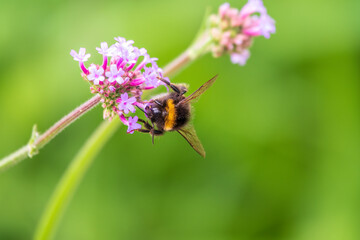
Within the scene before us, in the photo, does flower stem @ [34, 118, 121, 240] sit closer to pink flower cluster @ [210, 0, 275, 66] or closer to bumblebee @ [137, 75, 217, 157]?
bumblebee @ [137, 75, 217, 157]

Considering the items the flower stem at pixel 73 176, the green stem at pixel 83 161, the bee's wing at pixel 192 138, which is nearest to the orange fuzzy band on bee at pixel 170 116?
the bee's wing at pixel 192 138

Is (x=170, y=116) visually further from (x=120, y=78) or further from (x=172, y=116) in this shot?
(x=120, y=78)

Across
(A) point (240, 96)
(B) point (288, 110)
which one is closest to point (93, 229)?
(A) point (240, 96)

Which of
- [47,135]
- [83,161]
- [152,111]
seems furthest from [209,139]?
[47,135]

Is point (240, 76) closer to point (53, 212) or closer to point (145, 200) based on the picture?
point (145, 200)

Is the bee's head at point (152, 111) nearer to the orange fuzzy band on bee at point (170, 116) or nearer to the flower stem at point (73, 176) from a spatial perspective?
the orange fuzzy band on bee at point (170, 116)
